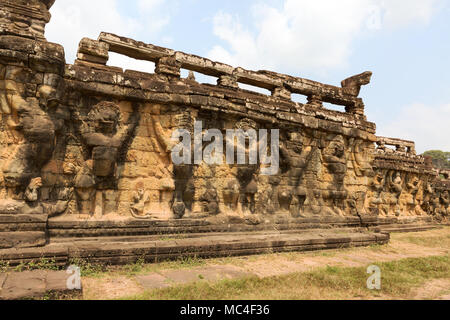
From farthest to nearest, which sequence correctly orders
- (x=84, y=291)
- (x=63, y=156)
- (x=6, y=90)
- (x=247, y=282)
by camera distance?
(x=63, y=156) < (x=6, y=90) < (x=247, y=282) < (x=84, y=291)

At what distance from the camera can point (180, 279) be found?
5434 mm

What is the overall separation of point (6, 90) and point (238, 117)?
5.06 meters

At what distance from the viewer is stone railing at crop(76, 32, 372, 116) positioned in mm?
7422

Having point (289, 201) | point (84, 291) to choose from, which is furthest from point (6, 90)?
point (289, 201)

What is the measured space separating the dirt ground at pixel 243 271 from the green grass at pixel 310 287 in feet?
1.01

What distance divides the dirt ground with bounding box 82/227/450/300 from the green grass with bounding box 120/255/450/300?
0.31 m

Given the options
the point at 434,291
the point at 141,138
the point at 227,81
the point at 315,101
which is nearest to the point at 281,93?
the point at 315,101

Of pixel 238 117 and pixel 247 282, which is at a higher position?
pixel 238 117

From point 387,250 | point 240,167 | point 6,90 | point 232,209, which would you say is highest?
point 6,90

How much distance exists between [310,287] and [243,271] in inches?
55.1

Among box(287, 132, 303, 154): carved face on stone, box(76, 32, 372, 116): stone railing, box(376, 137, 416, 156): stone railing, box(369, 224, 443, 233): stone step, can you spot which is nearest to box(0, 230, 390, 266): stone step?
box(287, 132, 303, 154): carved face on stone
